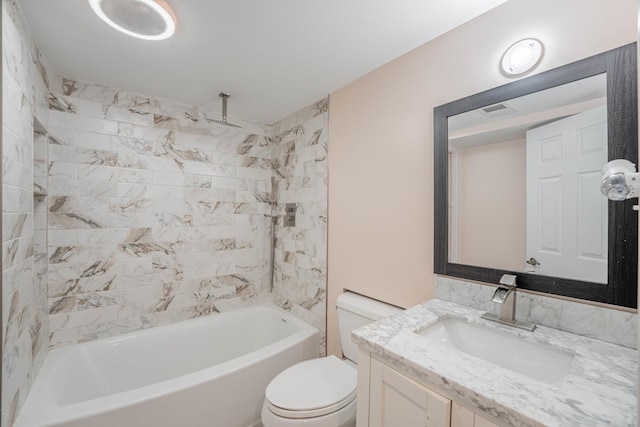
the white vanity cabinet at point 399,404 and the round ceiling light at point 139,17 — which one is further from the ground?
the round ceiling light at point 139,17

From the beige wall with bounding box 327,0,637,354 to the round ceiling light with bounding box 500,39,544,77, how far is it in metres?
0.03

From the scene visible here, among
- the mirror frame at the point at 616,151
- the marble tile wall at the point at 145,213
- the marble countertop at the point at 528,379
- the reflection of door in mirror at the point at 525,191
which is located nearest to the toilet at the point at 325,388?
Answer: the marble countertop at the point at 528,379

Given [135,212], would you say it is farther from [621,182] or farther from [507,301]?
[621,182]

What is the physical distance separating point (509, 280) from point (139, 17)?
79.3 inches

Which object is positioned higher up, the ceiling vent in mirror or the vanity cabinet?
the ceiling vent in mirror

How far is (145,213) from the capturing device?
213 centimetres

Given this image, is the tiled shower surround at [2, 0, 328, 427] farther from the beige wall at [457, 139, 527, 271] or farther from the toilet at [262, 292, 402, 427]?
the beige wall at [457, 139, 527, 271]

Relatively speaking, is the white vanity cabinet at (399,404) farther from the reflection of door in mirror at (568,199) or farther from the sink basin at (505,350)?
the reflection of door in mirror at (568,199)

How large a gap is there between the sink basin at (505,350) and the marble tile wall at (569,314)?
5.8 inches

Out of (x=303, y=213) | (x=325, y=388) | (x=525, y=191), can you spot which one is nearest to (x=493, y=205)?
(x=525, y=191)

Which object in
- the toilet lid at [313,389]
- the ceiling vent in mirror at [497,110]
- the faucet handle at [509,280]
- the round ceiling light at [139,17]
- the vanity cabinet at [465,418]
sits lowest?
the toilet lid at [313,389]

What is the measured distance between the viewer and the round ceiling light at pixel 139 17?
118 cm

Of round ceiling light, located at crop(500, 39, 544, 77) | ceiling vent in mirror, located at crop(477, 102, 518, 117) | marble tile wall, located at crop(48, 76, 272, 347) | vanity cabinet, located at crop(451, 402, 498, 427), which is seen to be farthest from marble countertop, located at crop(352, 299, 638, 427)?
marble tile wall, located at crop(48, 76, 272, 347)

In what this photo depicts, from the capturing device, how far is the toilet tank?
1.59m
